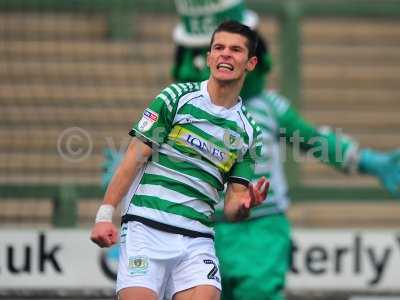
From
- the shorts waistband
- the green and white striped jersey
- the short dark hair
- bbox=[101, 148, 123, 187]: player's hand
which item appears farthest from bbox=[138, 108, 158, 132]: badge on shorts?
bbox=[101, 148, 123, 187]: player's hand

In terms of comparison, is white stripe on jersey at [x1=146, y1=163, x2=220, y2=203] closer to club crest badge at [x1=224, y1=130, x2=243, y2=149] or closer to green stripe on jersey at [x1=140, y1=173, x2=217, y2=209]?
A: green stripe on jersey at [x1=140, y1=173, x2=217, y2=209]

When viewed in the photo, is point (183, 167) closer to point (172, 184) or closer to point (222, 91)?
point (172, 184)

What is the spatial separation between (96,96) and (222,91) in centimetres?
390

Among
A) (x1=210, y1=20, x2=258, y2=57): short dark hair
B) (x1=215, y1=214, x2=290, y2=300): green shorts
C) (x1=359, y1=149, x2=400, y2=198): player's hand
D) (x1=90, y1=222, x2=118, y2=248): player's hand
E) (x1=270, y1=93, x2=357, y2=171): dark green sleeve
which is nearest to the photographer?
(x1=90, y1=222, x2=118, y2=248): player's hand

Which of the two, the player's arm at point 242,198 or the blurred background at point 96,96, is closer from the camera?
the player's arm at point 242,198

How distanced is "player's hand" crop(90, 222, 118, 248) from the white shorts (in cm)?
13

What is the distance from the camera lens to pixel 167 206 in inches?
226

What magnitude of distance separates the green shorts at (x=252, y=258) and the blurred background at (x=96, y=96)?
6.30 ft

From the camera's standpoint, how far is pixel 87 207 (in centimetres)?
939

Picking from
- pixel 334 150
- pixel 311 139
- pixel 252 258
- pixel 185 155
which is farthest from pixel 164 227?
pixel 334 150

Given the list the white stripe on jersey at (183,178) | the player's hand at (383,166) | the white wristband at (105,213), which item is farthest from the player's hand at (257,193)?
the player's hand at (383,166)

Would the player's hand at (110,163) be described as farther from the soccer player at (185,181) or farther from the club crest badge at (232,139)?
the club crest badge at (232,139)

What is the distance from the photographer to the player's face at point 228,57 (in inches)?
229

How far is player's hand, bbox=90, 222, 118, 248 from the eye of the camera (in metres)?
5.55
